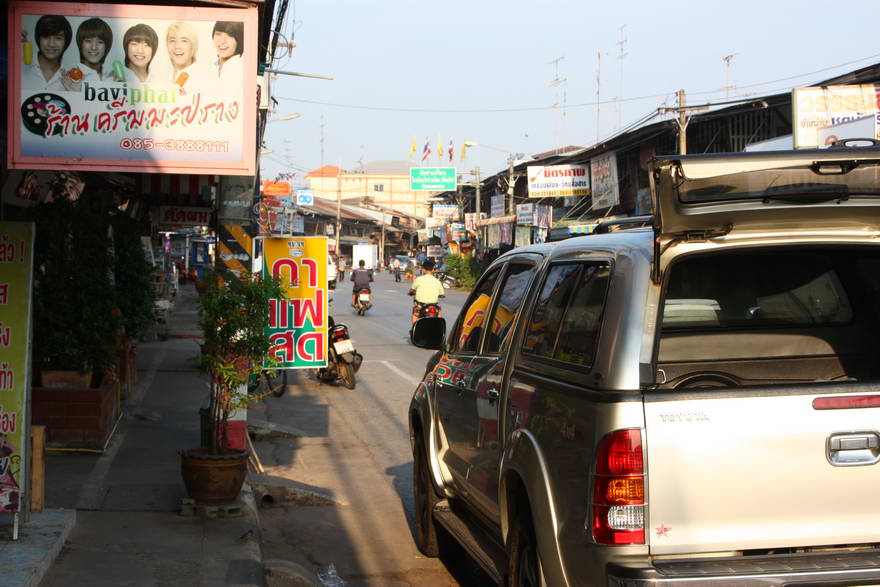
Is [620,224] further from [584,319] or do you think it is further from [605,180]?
[605,180]

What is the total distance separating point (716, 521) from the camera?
354 centimetres

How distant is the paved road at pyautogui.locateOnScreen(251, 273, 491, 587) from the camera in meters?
6.80

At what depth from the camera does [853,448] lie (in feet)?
11.7

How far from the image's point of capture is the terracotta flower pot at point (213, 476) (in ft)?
23.9

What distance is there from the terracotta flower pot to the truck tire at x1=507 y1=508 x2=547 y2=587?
3.25m

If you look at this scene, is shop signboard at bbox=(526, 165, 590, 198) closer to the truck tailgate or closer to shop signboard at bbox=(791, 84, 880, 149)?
shop signboard at bbox=(791, 84, 880, 149)

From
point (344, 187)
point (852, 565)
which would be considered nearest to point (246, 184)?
point (852, 565)

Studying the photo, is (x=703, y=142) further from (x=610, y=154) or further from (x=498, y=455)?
(x=498, y=455)

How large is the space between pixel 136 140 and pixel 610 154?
2876cm

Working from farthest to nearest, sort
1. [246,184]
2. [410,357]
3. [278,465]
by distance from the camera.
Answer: [410,357]
[278,465]
[246,184]

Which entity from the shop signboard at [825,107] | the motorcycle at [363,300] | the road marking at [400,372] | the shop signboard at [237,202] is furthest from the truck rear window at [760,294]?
the motorcycle at [363,300]

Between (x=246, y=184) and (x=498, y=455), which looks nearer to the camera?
(x=498, y=455)

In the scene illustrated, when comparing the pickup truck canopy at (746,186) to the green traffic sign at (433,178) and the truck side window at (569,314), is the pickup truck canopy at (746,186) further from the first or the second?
the green traffic sign at (433,178)

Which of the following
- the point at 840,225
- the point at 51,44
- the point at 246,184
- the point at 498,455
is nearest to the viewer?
the point at 840,225
